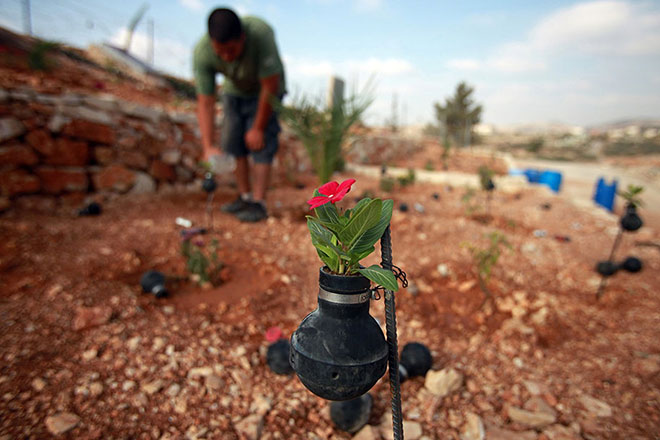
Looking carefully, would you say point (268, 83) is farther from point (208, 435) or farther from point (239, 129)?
point (208, 435)

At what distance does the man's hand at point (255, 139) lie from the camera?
309cm

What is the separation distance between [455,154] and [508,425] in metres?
12.4

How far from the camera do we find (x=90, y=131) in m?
3.20

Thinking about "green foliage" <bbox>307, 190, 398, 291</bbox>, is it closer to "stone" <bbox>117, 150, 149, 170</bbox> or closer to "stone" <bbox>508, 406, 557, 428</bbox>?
"stone" <bbox>508, 406, 557, 428</bbox>

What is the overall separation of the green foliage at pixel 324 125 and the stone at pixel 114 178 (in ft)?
5.52

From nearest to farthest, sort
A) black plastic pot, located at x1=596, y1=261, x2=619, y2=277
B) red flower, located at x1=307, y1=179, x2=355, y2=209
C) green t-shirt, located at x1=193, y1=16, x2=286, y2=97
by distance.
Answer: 1. red flower, located at x1=307, y1=179, x2=355, y2=209
2. black plastic pot, located at x1=596, y1=261, x2=619, y2=277
3. green t-shirt, located at x1=193, y1=16, x2=286, y2=97

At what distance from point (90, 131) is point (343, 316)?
3.51 m

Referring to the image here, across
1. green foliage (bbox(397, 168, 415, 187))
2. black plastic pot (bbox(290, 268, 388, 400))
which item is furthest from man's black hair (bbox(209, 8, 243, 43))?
green foliage (bbox(397, 168, 415, 187))

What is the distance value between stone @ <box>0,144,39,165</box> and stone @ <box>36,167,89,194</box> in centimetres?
10

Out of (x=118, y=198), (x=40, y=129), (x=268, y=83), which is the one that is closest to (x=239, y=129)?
(x=268, y=83)

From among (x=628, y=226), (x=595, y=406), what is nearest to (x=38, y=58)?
(x=595, y=406)

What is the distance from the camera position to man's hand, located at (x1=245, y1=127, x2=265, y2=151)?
3.09 m

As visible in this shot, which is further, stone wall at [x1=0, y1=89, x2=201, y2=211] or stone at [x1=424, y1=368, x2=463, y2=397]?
stone wall at [x1=0, y1=89, x2=201, y2=211]

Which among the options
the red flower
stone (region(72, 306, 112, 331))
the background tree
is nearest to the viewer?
the red flower
